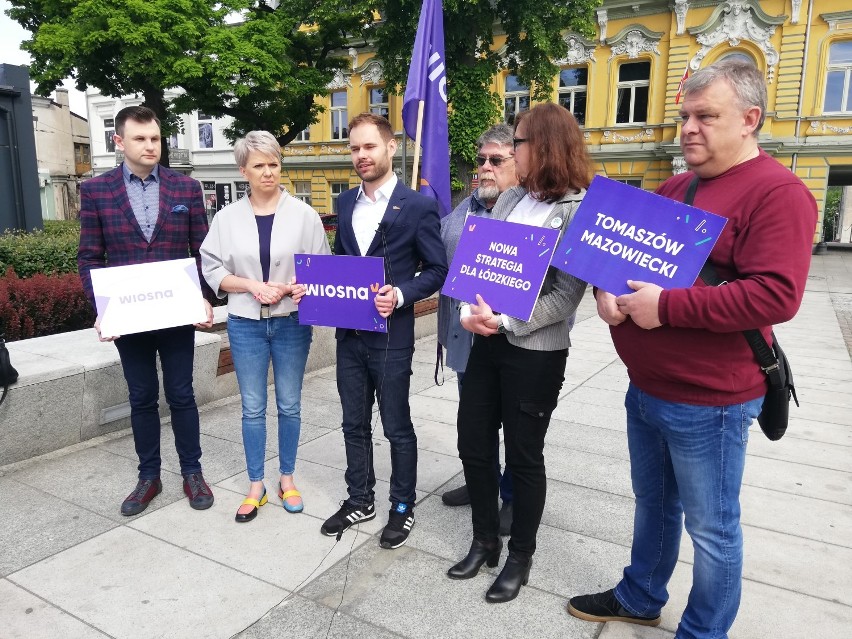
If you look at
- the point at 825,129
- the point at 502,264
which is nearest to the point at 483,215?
the point at 502,264

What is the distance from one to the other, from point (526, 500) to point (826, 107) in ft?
→ 81.1

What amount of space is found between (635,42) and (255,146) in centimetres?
2430

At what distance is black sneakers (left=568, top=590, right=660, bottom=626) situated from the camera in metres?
2.54

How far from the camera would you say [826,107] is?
21562mm

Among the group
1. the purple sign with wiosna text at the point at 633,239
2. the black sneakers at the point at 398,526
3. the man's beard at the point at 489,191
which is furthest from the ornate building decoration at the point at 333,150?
the purple sign with wiosna text at the point at 633,239

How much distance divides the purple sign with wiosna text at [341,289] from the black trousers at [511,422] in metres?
0.59

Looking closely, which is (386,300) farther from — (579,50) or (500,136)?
(579,50)

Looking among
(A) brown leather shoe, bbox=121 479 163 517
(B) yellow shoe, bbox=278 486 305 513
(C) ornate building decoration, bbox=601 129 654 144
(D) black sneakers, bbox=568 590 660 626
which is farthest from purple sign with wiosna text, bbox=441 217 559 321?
(C) ornate building decoration, bbox=601 129 654 144

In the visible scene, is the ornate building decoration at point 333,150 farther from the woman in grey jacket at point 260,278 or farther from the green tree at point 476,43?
the woman in grey jacket at point 260,278

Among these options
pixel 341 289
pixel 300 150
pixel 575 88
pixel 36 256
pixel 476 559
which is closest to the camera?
pixel 476 559

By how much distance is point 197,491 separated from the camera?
357cm

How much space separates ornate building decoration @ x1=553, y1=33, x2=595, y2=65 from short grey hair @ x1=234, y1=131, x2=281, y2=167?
24.0 metres

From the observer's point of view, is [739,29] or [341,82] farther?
[341,82]

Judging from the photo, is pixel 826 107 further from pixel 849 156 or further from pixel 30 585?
pixel 30 585
